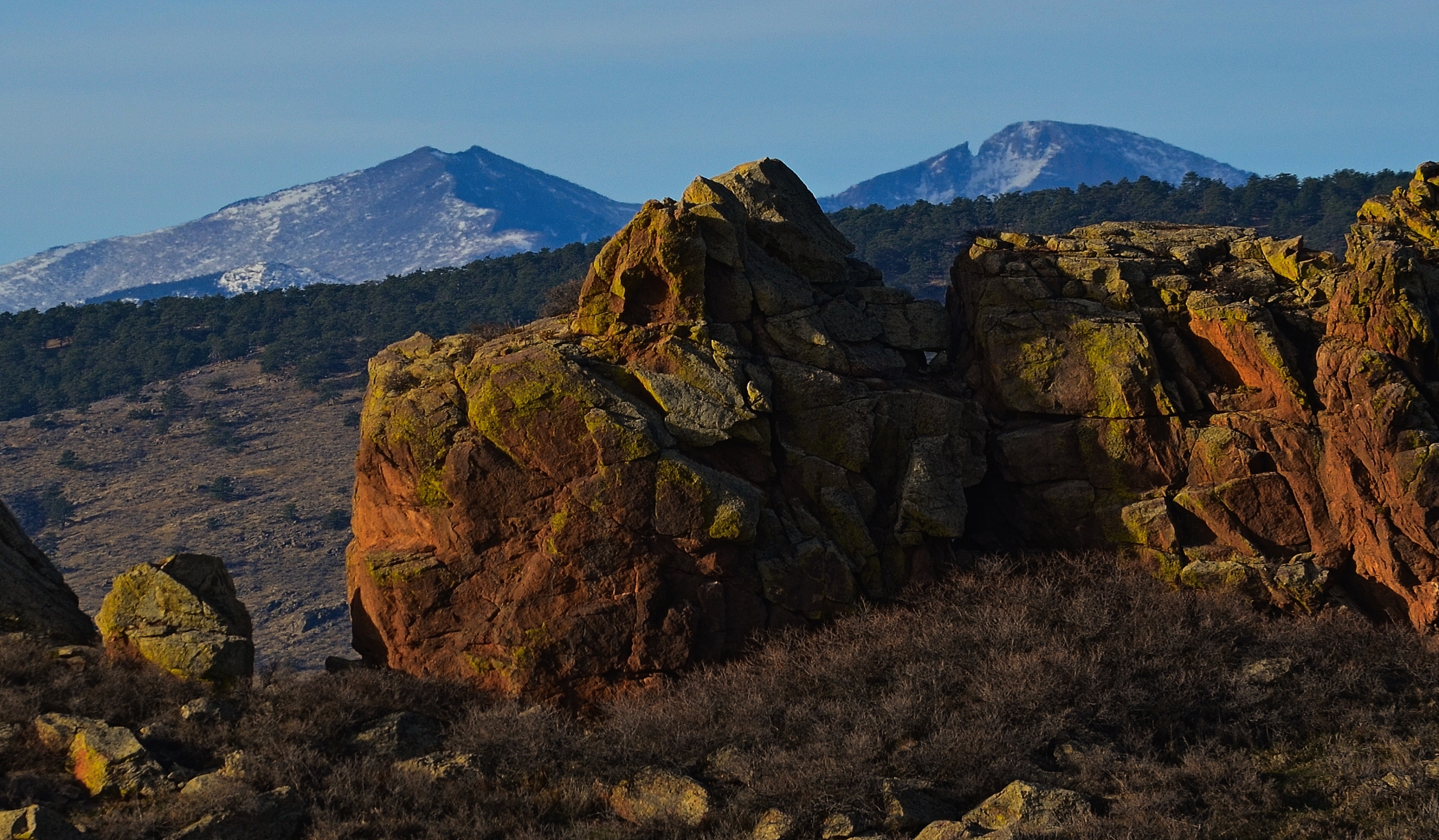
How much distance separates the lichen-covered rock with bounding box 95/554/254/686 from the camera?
25328mm

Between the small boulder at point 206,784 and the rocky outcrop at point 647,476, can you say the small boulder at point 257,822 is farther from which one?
the rocky outcrop at point 647,476

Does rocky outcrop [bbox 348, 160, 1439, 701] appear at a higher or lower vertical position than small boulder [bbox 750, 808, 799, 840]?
higher

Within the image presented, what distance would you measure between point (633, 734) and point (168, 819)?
7.33 m

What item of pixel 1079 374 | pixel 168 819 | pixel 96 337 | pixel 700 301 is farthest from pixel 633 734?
pixel 96 337

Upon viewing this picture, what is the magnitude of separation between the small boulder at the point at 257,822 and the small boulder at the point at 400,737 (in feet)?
7.26

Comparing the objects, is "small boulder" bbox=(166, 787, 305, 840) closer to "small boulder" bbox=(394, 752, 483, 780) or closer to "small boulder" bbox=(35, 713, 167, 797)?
"small boulder" bbox=(35, 713, 167, 797)

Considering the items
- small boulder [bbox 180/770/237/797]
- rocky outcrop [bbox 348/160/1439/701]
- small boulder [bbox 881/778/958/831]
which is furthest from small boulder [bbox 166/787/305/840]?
small boulder [bbox 881/778/958/831]

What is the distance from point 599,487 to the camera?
26234mm

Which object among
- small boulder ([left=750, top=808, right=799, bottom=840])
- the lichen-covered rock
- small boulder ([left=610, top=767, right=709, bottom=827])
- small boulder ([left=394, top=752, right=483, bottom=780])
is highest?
the lichen-covered rock

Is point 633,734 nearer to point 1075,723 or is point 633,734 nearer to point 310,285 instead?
point 1075,723

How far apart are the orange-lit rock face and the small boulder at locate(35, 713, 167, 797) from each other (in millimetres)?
16920

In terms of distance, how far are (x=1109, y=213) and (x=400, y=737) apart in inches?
4107

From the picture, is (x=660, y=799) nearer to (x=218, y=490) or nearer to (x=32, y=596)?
(x=32, y=596)

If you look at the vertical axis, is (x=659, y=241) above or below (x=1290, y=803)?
above
